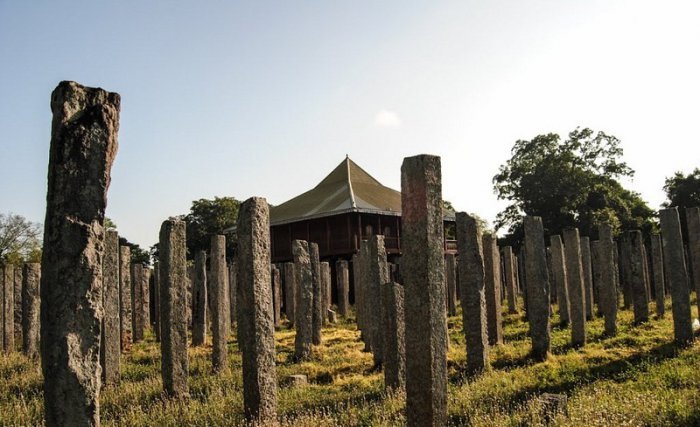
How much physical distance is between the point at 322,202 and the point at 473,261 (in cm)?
2702

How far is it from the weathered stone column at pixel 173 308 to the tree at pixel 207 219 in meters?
44.8

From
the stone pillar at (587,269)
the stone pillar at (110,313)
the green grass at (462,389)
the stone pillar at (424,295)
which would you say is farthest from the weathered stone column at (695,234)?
the stone pillar at (110,313)

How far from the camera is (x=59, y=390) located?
4.40m

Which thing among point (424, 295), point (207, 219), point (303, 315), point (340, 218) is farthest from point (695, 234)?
point (207, 219)

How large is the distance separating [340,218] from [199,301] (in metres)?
21.8

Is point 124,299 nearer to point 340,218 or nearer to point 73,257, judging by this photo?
point 73,257

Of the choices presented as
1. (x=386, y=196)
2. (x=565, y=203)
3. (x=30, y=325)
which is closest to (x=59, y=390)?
(x=30, y=325)

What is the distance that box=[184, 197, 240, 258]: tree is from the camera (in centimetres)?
5309

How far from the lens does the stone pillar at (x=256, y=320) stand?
23.3 feet

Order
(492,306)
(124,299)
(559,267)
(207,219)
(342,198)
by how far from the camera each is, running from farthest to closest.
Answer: (207,219), (342,198), (559,267), (124,299), (492,306)

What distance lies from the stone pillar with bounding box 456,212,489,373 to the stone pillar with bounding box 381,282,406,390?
1.39 meters

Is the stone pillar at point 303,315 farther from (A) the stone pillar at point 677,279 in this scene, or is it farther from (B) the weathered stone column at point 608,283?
(A) the stone pillar at point 677,279

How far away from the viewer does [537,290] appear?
35.8ft

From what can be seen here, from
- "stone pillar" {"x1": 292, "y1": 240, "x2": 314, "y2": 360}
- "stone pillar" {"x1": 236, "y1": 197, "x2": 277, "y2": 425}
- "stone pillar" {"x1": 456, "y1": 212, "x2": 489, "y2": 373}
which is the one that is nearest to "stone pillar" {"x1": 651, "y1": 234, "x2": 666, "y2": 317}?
"stone pillar" {"x1": 456, "y1": 212, "x2": 489, "y2": 373}
